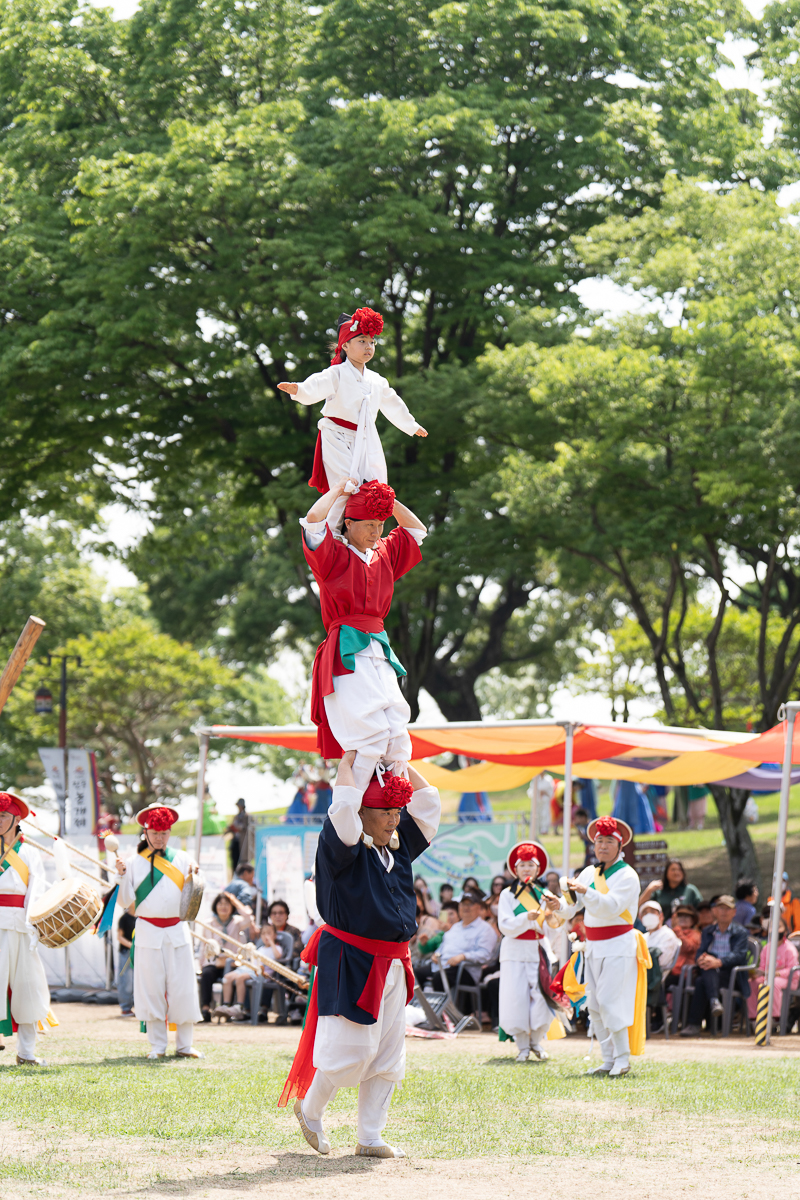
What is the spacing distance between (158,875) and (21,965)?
113cm

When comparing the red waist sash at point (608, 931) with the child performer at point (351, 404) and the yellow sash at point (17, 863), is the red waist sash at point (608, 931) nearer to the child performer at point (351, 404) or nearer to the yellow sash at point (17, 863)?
the yellow sash at point (17, 863)

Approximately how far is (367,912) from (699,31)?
59.8ft

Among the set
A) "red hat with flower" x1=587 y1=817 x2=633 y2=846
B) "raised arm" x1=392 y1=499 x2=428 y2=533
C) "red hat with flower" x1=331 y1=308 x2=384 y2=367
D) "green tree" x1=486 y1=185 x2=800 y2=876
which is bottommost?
"red hat with flower" x1=587 y1=817 x2=633 y2=846

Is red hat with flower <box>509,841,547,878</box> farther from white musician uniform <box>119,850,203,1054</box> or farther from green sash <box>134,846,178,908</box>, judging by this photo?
green sash <box>134,846,178,908</box>


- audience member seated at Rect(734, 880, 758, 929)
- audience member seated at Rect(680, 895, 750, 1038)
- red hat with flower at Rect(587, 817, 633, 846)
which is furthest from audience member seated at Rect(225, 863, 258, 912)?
red hat with flower at Rect(587, 817, 633, 846)

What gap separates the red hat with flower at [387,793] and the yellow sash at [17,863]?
4534mm

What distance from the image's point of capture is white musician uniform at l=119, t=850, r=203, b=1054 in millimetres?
9938

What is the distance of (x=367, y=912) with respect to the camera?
236 inches

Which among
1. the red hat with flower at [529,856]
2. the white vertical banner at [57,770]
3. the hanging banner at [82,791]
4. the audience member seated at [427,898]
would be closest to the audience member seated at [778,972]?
the red hat with flower at [529,856]

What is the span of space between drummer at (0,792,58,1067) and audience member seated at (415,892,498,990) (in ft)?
15.5

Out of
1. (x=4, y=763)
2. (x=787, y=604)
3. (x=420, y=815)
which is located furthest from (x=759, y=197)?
(x=4, y=763)

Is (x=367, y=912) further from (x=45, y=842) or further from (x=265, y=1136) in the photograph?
(x=45, y=842)

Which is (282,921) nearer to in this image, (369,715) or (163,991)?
(163,991)

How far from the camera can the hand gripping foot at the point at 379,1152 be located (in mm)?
6012
